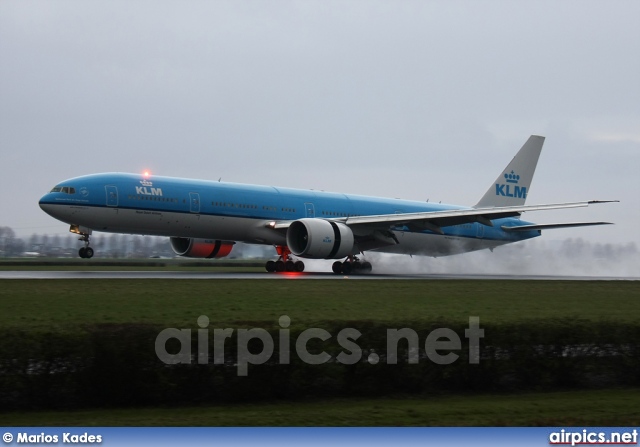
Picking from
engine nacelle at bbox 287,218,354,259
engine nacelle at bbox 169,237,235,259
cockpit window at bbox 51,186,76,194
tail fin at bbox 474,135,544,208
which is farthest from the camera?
tail fin at bbox 474,135,544,208

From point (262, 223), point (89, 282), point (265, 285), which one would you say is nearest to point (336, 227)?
point (262, 223)

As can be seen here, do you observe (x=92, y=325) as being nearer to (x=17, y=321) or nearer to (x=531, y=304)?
(x=17, y=321)

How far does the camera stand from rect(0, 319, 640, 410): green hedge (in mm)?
10516

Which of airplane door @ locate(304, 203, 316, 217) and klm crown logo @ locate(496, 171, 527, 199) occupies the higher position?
klm crown logo @ locate(496, 171, 527, 199)

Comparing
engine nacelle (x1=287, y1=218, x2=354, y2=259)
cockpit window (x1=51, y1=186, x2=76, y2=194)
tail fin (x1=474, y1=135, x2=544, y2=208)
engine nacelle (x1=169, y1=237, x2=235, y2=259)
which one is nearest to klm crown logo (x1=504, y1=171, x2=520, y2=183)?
tail fin (x1=474, y1=135, x2=544, y2=208)

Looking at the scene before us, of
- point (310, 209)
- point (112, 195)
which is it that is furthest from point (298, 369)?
point (310, 209)

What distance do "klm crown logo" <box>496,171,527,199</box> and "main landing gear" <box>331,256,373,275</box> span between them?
12.5 m

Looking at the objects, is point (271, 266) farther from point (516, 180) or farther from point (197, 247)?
point (516, 180)

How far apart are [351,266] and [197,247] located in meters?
→ 8.49

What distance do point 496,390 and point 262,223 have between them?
29.8 metres

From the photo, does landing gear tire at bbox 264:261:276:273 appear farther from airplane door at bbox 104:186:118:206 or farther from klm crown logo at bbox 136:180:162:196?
airplane door at bbox 104:186:118:206

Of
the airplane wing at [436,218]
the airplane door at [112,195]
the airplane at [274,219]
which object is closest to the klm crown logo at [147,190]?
the airplane at [274,219]
